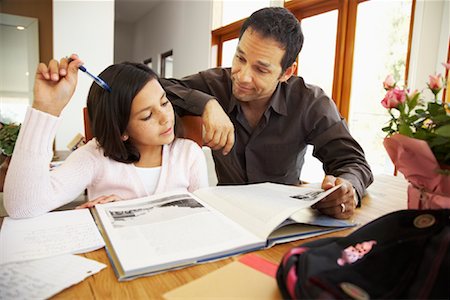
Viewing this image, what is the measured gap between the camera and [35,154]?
30.5 inches

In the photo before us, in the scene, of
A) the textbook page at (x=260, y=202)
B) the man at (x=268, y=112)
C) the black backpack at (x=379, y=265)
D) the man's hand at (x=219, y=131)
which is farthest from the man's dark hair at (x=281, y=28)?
the black backpack at (x=379, y=265)

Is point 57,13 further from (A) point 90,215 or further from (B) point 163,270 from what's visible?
(B) point 163,270

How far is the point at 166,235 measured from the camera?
0.58 meters

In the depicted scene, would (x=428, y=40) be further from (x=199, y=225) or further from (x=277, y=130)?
(x=199, y=225)

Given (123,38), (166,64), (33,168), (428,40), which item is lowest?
(33,168)

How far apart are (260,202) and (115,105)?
522 millimetres

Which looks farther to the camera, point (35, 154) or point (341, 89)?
point (341, 89)

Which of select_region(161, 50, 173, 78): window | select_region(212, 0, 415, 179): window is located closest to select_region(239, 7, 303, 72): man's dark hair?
select_region(212, 0, 415, 179): window

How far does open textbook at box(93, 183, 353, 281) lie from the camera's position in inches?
20.5

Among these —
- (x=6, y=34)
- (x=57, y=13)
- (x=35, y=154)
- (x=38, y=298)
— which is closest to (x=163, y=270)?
(x=38, y=298)

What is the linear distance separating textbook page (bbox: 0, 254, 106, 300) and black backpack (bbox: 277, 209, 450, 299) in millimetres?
290

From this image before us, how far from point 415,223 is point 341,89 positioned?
2912 mm

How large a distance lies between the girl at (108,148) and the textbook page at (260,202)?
0.20 metres

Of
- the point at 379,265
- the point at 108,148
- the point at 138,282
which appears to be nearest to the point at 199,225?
the point at 138,282
